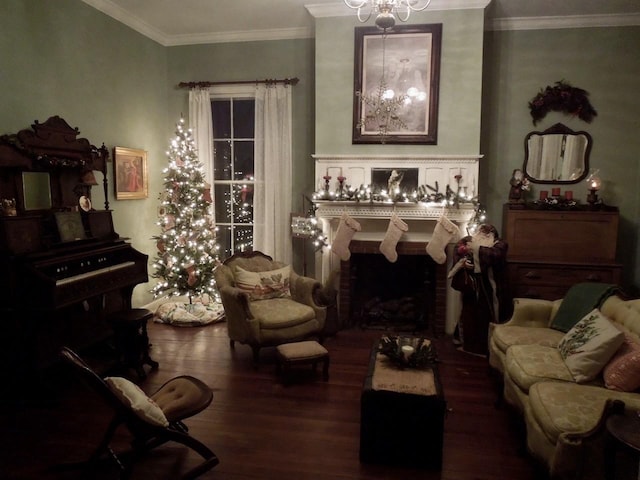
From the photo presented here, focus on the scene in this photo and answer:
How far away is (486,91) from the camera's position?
531 centimetres

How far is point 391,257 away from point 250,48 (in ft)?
10.5

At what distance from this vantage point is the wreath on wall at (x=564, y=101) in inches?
200

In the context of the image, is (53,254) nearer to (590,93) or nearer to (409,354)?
(409,354)

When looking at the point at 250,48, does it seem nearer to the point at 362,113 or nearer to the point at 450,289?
the point at 362,113

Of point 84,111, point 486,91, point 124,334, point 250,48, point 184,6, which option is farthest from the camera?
point 250,48

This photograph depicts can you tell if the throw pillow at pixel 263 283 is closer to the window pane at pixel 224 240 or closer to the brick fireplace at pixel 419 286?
the brick fireplace at pixel 419 286

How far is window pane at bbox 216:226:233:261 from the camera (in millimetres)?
6191

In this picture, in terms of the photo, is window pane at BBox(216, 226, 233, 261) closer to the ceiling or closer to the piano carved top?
the piano carved top

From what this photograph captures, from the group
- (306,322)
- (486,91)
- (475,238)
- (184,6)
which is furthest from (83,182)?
(486,91)

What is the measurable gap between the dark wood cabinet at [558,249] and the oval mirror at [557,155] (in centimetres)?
62

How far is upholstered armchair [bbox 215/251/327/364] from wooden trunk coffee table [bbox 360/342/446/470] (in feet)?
5.38

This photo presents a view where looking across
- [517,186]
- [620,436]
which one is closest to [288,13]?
[517,186]

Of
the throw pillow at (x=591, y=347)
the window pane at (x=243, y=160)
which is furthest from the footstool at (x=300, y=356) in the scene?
the window pane at (x=243, y=160)

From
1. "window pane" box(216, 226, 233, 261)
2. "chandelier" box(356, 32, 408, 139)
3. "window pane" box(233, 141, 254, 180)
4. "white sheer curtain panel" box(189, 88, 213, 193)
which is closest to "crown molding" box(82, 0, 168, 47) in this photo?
"white sheer curtain panel" box(189, 88, 213, 193)
